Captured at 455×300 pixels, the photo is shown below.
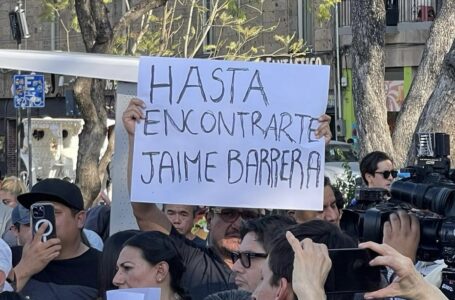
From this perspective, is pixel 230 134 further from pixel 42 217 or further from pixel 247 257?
pixel 247 257

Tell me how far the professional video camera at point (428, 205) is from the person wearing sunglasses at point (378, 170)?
3.12 metres

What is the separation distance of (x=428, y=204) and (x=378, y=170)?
3.85 metres

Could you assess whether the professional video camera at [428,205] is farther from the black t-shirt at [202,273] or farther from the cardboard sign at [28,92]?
the cardboard sign at [28,92]

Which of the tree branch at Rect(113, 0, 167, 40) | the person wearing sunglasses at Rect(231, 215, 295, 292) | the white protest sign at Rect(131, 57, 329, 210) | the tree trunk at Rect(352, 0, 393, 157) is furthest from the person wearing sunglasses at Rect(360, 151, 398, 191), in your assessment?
the tree branch at Rect(113, 0, 167, 40)

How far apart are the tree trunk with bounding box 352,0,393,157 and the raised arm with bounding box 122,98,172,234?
4.81 m

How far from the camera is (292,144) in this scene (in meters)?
5.36

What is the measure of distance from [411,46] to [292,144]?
20141 mm

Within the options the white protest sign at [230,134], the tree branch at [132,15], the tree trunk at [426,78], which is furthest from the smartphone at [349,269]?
the tree branch at [132,15]

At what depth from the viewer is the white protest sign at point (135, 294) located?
404cm

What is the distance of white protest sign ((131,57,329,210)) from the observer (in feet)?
17.3

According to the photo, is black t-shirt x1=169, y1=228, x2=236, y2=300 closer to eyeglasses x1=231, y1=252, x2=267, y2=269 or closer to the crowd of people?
the crowd of people

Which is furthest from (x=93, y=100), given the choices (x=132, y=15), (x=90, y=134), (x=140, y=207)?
(x=140, y=207)

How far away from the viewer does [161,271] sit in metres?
4.42

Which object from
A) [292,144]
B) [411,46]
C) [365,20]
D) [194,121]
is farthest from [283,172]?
[411,46]
